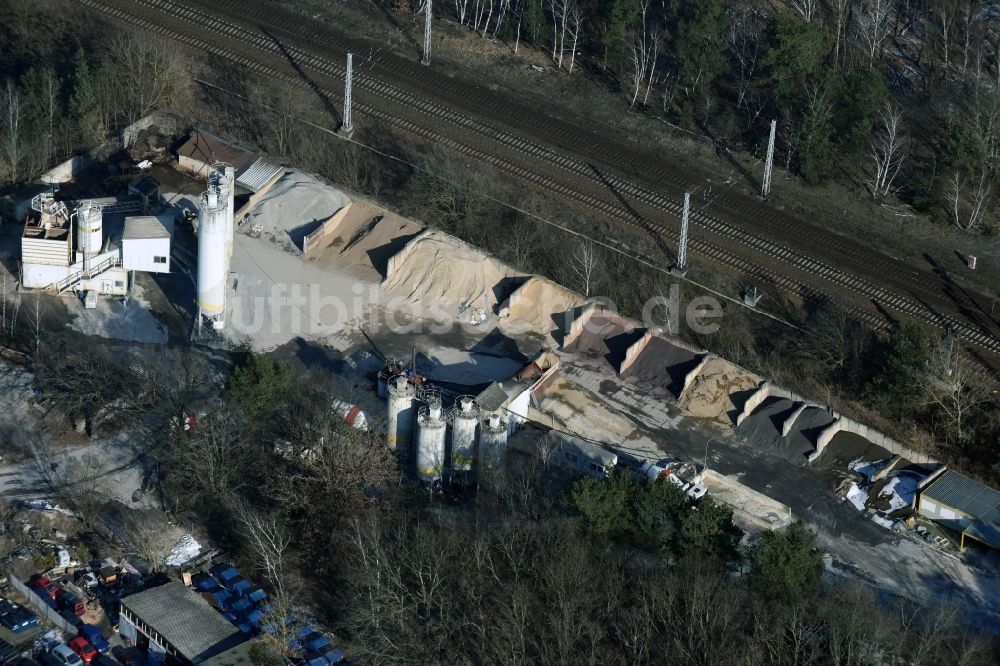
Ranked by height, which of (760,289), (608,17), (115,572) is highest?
(608,17)

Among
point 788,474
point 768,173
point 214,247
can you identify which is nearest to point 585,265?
point 768,173

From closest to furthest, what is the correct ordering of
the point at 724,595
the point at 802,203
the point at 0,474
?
the point at 724,595, the point at 0,474, the point at 802,203

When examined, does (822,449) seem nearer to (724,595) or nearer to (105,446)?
(724,595)

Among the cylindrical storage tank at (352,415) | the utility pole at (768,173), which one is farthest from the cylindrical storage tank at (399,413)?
the utility pole at (768,173)

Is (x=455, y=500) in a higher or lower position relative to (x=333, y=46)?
lower

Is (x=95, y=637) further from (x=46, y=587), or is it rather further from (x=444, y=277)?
(x=444, y=277)

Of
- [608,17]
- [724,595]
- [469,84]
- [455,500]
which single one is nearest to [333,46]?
[469,84]
